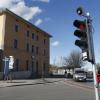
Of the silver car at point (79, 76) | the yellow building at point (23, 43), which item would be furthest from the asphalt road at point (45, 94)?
the yellow building at point (23, 43)

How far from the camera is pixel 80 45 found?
9883 mm

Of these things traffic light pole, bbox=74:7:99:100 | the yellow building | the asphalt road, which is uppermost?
the yellow building

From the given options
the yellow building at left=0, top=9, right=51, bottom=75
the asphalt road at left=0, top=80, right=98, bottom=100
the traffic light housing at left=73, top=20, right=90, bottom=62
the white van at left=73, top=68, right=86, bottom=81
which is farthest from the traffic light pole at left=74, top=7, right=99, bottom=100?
the yellow building at left=0, top=9, right=51, bottom=75

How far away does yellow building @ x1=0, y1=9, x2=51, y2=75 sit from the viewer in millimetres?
51719

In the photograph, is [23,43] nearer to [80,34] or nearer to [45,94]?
[45,94]

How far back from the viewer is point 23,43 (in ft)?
195

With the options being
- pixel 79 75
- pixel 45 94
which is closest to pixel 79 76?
pixel 79 75

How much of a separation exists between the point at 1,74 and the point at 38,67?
22442mm

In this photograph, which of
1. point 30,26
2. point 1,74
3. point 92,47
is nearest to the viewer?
point 92,47

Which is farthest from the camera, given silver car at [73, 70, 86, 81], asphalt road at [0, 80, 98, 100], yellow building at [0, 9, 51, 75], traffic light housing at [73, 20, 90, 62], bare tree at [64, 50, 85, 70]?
bare tree at [64, 50, 85, 70]

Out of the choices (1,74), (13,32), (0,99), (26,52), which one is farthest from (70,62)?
(0,99)

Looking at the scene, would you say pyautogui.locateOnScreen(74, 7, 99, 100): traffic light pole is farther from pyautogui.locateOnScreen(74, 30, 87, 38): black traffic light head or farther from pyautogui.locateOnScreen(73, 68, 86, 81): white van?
pyautogui.locateOnScreen(73, 68, 86, 81): white van

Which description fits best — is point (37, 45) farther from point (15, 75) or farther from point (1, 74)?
point (1, 74)

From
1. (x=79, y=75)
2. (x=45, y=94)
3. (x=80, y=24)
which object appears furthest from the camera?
(x=79, y=75)
